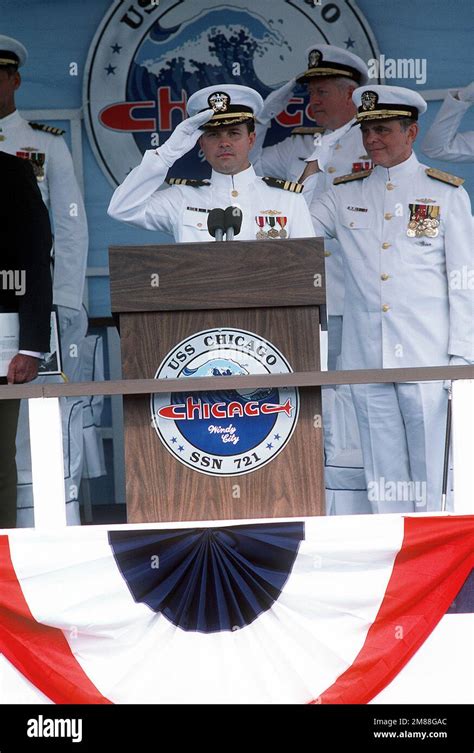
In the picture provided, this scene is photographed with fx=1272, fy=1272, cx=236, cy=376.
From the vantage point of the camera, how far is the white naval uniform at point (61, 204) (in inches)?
191

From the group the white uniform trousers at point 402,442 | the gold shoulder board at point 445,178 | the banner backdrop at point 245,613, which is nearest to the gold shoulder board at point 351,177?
the gold shoulder board at point 445,178

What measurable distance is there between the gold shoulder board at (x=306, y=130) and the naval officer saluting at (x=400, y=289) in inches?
13.1

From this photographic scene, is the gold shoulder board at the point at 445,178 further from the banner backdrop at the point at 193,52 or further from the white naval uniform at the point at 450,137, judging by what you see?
the banner backdrop at the point at 193,52

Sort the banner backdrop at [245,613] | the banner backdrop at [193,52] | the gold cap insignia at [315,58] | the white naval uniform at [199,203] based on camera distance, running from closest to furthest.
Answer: the banner backdrop at [245,613]
the white naval uniform at [199,203]
the gold cap insignia at [315,58]
the banner backdrop at [193,52]

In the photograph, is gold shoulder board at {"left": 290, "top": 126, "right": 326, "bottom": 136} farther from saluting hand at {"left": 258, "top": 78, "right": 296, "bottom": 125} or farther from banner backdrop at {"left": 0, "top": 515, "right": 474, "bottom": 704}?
banner backdrop at {"left": 0, "top": 515, "right": 474, "bottom": 704}

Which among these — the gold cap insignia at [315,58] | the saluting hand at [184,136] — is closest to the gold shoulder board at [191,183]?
the saluting hand at [184,136]

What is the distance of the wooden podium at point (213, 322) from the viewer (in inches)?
120

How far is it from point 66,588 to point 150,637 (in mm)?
247

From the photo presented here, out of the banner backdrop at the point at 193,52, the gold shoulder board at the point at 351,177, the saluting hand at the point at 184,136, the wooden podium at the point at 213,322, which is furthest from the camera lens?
the banner backdrop at the point at 193,52

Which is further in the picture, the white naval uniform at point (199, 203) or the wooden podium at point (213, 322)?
the white naval uniform at point (199, 203)

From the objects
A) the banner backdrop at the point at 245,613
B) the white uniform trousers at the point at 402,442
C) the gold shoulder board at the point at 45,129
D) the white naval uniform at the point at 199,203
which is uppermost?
the gold shoulder board at the point at 45,129

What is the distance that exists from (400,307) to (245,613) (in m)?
1.59

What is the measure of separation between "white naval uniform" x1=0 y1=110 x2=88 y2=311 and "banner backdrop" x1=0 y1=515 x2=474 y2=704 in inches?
72.0

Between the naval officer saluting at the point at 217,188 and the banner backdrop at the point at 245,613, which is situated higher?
the naval officer saluting at the point at 217,188
